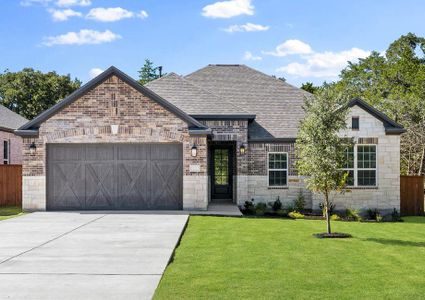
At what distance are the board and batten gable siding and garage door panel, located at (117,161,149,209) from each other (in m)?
1.02

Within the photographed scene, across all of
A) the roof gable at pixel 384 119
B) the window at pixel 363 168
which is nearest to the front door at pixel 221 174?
the window at pixel 363 168

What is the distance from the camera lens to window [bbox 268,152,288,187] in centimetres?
2228

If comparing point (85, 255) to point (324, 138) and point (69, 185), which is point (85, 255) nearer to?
point (324, 138)

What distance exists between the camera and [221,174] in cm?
2570

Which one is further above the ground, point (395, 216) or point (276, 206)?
point (276, 206)

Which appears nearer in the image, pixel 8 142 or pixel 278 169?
pixel 278 169

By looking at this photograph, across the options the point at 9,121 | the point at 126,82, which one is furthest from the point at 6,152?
the point at 126,82

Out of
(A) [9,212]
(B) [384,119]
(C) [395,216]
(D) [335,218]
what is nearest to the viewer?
(D) [335,218]

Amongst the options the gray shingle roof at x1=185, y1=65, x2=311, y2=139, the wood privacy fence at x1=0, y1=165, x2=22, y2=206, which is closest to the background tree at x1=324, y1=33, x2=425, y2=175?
the gray shingle roof at x1=185, y1=65, x2=311, y2=139

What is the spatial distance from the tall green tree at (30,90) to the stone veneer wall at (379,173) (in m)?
38.1

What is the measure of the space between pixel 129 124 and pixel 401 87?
28.1m

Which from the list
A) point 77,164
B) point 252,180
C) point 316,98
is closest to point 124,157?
point 77,164

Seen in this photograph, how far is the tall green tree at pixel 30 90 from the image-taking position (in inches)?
2057

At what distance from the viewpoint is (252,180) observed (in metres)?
22.2
